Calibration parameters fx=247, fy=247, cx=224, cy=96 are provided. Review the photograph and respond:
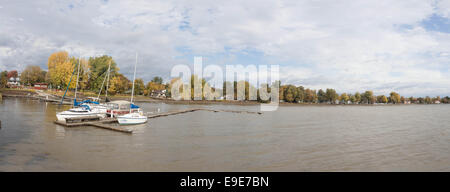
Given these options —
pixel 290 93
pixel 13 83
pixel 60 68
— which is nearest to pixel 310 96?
pixel 290 93

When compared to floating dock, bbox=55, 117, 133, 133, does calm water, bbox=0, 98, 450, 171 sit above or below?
below

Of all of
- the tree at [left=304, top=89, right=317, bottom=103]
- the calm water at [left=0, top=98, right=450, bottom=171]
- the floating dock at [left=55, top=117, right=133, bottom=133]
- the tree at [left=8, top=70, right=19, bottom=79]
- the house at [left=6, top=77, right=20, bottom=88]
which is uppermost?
the tree at [left=8, top=70, right=19, bottom=79]

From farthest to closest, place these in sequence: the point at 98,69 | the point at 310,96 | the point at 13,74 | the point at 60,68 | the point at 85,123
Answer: the point at 310,96 → the point at 13,74 → the point at 98,69 → the point at 60,68 → the point at 85,123

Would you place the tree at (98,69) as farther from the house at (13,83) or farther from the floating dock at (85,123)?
the floating dock at (85,123)

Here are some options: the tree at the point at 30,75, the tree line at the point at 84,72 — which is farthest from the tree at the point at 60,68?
the tree at the point at 30,75

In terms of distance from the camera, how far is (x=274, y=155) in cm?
1630

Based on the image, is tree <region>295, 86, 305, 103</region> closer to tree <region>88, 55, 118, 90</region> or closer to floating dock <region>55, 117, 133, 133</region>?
tree <region>88, 55, 118, 90</region>

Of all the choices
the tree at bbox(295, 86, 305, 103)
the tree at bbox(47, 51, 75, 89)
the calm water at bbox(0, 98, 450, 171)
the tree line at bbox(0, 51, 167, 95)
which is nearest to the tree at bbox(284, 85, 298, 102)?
the tree at bbox(295, 86, 305, 103)

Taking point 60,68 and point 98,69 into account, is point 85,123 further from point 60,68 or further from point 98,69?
point 98,69

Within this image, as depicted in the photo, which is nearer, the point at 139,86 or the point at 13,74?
the point at 139,86

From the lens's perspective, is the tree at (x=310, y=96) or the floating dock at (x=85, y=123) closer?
the floating dock at (x=85, y=123)

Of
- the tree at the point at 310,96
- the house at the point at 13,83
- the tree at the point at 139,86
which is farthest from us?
the tree at the point at 310,96
